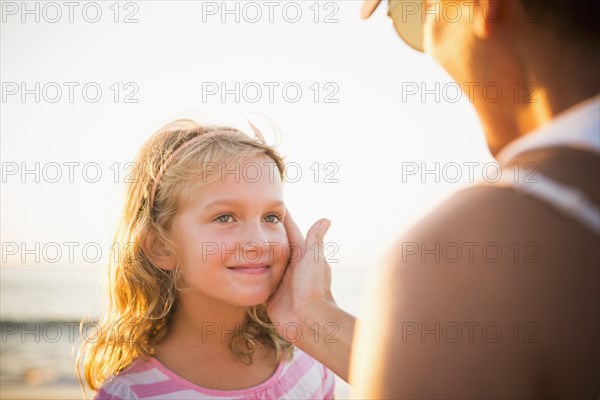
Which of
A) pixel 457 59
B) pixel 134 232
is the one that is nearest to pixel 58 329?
pixel 134 232

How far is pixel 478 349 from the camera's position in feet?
3.39

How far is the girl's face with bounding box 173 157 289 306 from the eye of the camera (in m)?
3.43

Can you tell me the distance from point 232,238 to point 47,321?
737 inches

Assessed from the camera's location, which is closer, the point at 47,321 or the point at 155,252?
the point at 155,252

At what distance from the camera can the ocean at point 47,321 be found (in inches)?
432

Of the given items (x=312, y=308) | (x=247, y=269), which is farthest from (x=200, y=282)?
(x=312, y=308)

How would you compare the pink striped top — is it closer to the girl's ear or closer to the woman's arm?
the woman's arm

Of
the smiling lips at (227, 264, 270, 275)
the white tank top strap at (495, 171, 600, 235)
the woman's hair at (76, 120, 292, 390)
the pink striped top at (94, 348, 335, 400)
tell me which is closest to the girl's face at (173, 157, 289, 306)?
the smiling lips at (227, 264, 270, 275)

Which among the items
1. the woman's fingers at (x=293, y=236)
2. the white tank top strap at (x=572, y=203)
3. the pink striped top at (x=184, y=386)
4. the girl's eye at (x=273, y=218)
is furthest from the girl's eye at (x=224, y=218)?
the white tank top strap at (x=572, y=203)

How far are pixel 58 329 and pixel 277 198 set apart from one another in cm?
1563

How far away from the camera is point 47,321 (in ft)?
65.4

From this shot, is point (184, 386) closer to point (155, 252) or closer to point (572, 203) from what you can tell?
point (155, 252)

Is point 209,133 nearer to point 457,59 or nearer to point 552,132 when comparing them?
point 457,59

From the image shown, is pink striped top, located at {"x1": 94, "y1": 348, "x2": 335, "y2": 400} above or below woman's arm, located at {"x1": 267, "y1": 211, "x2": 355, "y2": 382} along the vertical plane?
below
